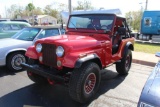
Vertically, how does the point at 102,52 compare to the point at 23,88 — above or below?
above

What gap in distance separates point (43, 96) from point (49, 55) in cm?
104

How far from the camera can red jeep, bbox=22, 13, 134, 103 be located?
344 cm

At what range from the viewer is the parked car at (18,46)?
5.56 metres

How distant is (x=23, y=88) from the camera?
A: 4.52 meters

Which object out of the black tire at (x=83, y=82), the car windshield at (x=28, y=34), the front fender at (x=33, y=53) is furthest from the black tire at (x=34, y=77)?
the car windshield at (x=28, y=34)

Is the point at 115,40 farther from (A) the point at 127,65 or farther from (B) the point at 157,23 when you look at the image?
(B) the point at 157,23

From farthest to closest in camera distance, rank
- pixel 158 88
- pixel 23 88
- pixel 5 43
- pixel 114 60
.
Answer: pixel 5 43 < pixel 114 60 < pixel 23 88 < pixel 158 88

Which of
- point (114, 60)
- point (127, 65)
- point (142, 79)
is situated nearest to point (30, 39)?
point (114, 60)

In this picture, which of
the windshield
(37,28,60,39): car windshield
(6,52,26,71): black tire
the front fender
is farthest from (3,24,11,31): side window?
the front fender

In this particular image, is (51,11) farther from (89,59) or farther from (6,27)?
(89,59)

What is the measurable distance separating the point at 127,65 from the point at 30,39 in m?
3.54

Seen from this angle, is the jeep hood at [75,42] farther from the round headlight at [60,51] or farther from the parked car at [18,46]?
the parked car at [18,46]

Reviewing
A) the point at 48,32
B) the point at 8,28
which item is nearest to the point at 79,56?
the point at 48,32

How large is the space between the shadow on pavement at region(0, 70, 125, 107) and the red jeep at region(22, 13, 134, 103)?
0.95 ft
